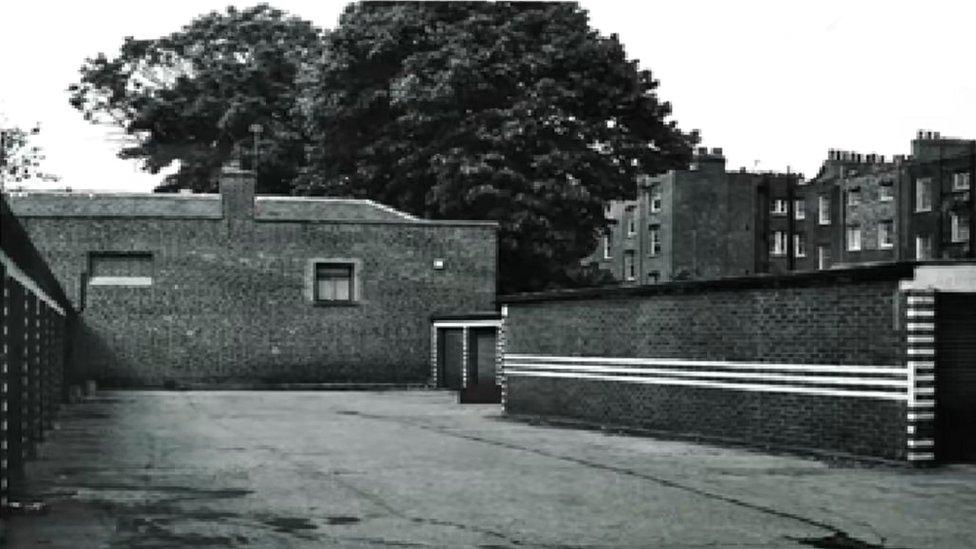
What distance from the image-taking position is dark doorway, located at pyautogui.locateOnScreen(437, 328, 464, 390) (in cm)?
4184

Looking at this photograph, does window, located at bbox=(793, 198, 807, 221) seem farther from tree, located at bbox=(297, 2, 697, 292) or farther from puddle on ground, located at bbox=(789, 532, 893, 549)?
puddle on ground, located at bbox=(789, 532, 893, 549)

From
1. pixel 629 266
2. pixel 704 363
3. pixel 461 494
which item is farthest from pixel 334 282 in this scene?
pixel 629 266

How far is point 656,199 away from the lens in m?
80.1

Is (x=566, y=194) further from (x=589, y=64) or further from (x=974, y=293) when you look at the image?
(x=974, y=293)

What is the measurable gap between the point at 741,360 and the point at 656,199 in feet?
202

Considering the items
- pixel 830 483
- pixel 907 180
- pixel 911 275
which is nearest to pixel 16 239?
pixel 830 483

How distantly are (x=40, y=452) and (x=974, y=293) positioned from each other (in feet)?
41.1

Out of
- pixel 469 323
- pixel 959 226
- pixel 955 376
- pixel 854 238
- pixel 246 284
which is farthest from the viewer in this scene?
pixel 854 238

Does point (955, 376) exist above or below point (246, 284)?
below

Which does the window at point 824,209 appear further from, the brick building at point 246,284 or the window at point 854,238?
the brick building at point 246,284

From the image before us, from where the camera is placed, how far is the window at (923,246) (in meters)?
66.4

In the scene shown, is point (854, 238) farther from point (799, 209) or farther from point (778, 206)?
point (778, 206)

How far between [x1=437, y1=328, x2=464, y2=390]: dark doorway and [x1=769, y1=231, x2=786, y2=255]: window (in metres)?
44.6

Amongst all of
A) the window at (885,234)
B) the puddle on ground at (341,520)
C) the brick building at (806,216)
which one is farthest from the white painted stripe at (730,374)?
the window at (885,234)
